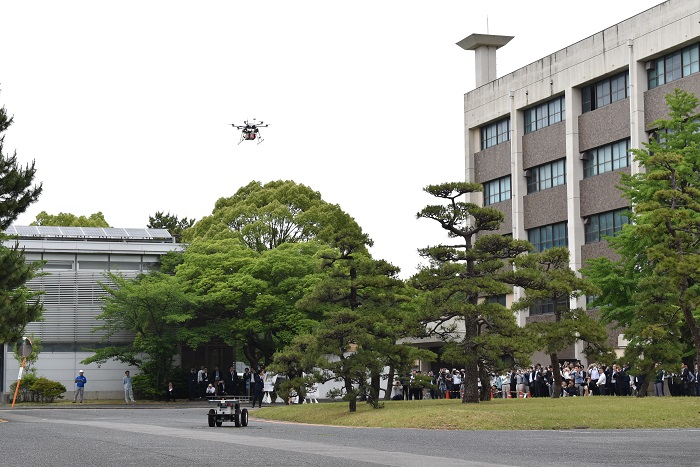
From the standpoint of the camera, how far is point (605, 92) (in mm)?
57250

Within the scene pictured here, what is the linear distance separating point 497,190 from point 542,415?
129ft

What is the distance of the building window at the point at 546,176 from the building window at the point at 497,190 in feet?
6.81

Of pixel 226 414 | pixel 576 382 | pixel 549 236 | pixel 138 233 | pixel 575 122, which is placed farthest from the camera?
pixel 138 233

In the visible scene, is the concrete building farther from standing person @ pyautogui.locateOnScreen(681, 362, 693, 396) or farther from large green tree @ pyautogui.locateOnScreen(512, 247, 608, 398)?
standing person @ pyautogui.locateOnScreen(681, 362, 693, 396)

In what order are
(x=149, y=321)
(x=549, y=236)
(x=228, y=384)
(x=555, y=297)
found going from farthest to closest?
(x=549, y=236), (x=149, y=321), (x=228, y=384), (x=555, y=297)

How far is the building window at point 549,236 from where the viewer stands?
60.3m

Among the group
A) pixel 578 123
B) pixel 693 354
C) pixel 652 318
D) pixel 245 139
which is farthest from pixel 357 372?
pixel 245 139

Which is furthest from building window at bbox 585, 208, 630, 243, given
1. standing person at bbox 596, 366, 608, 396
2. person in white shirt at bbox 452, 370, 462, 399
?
standing person at bbox 596, 366, 608, 396

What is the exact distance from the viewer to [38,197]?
1385 inches

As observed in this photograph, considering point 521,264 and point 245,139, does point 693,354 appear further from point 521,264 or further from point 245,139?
point 245,139

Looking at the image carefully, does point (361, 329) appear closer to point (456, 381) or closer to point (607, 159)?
point (456, 381)

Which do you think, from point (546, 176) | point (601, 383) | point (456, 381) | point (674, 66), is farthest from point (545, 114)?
point (601, 383)

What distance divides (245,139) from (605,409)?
177 feet

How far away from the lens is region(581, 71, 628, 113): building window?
55.6 metres
